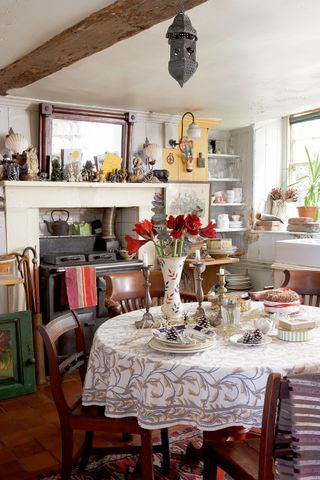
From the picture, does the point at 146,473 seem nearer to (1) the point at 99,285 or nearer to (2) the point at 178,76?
(2) the point at 178,76

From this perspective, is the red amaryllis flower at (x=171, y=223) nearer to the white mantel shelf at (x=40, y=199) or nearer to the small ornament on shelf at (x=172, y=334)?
the small ornament on shelf at (x=172, y=334)

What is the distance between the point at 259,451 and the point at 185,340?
1.62ft

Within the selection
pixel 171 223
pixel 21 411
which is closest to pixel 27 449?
pixel 21 411

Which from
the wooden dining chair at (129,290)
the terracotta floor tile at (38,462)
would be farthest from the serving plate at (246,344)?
the terracotta floor tile at (38,462)

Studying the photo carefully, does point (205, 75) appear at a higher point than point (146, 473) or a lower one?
higher

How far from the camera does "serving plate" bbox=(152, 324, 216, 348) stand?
1914mm

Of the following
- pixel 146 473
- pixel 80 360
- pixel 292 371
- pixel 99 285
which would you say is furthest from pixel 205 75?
pixel 146 473

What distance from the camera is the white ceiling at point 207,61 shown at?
240 centimetres

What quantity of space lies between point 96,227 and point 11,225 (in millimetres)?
1010

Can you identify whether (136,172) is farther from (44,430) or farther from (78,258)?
(44,430)

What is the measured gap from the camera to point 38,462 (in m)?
2.68

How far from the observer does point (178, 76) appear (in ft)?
7.25

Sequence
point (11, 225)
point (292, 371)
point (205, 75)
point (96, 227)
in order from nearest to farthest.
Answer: point (292, 371)
point (205, 75)
point (11, 225)
point (96, 227)

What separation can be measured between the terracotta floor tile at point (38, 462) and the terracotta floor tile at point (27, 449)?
4 cm
